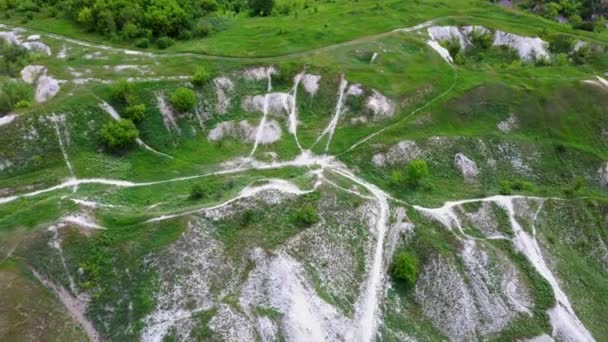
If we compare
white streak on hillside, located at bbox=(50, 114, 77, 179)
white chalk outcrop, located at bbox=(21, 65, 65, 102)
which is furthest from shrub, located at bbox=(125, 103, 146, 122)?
white chalk outcrop, located at bbox=(21, 65, 65, 102)

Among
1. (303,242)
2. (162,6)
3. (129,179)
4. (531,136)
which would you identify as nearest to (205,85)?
(129,179)

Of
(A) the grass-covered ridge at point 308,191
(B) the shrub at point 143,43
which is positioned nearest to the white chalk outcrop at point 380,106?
(A) the grass-covered ridge at point 308,191

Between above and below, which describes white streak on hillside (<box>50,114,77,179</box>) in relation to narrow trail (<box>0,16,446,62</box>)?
below

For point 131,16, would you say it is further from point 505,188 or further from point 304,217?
point 505,188

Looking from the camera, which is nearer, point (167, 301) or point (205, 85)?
point (167, 301)

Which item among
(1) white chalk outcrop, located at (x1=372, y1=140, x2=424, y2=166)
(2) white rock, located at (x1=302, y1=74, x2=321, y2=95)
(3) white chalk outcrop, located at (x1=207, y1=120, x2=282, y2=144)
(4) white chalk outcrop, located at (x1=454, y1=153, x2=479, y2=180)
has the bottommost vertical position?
(4) white chalk outcrop, located at (x1=454, y1=153, x2=479, y2=180)

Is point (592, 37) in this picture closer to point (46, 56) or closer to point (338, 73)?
point (338, 73)

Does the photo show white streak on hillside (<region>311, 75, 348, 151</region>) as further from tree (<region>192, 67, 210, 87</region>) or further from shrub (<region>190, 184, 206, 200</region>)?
tree (<region>192, 67, 210, 87</region>)

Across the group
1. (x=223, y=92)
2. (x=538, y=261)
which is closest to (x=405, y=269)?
(x=538, y=261)
